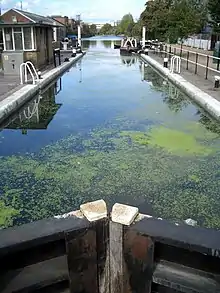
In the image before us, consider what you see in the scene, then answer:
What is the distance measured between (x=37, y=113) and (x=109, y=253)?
23.1ft

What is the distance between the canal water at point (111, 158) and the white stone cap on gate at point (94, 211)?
2.03 m

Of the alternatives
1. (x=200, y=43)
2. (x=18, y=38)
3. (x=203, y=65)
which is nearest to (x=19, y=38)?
(x=18, y=38)

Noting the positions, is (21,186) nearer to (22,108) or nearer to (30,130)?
(30,130)

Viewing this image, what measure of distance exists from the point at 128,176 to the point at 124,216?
115 inches

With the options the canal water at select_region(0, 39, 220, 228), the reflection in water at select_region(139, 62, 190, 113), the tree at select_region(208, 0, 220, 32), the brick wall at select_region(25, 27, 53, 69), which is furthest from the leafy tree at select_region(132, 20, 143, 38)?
the canal water at select_region(0, 39, 220, 228)

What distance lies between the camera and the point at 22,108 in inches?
336

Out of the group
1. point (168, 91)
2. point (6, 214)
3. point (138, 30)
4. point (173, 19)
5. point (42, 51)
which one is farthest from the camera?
point (138, 30)

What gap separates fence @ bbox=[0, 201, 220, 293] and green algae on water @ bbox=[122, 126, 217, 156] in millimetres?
3894

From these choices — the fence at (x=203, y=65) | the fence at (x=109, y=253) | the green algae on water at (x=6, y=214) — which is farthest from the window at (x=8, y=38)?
the fence at (x=109, y=253)

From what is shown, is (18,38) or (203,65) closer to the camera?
(18,38)

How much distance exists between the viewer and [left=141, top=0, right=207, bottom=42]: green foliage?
21.1m

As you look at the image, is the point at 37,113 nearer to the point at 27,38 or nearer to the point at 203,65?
the point at 27,38

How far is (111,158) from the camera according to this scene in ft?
17.2

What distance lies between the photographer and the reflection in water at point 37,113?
7.24 meters
